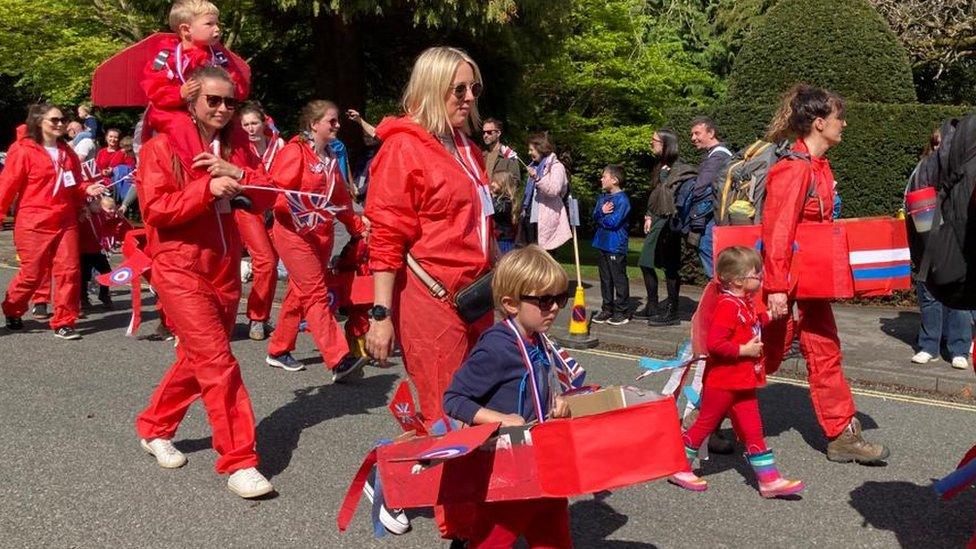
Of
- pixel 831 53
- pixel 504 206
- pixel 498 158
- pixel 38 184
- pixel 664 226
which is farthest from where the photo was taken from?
pixel 831 53

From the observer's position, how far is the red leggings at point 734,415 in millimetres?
5387

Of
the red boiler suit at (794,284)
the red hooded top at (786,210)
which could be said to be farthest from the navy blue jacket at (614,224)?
the red hooded top at (786,210)

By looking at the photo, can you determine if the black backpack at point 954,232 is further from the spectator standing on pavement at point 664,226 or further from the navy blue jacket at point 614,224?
the navy blue jacket at point 614,224

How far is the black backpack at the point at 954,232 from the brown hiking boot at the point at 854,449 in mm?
2269

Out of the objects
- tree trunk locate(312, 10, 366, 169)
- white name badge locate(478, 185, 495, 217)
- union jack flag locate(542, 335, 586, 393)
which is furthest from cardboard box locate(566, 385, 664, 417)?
tree trunk locate(312, 10, 366, 169)

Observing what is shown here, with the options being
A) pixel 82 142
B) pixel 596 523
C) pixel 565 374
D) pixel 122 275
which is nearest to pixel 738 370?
pixel 596 523

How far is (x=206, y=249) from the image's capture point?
530 centimetres

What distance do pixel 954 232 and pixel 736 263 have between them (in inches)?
66.8

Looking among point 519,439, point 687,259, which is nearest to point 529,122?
point 687,259

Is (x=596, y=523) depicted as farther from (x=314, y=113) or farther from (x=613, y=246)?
(x=613, y=246)

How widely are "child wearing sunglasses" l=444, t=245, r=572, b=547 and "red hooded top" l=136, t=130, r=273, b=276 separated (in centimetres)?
203

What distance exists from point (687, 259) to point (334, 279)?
6.21m

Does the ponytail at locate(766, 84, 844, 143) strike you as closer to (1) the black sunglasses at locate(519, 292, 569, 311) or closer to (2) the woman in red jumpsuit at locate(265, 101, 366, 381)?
(1) the black sunglasses at locate(519, 292, 569, 311)

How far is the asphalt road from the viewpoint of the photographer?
4797 millimetres
